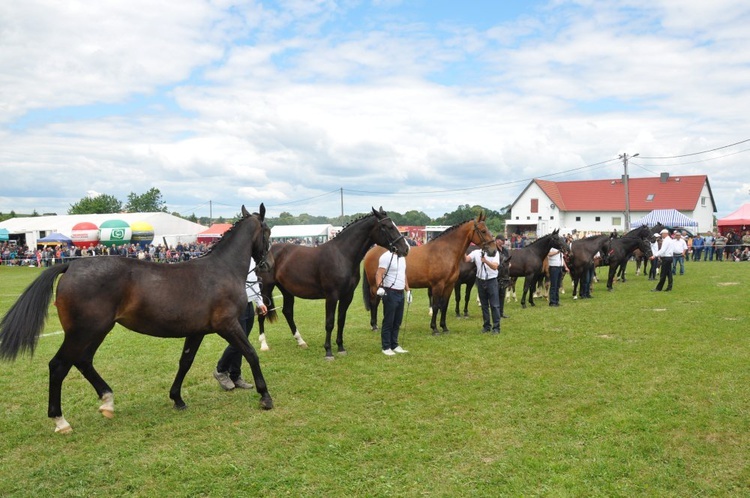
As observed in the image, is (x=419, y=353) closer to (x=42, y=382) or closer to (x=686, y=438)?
(x=686, y=438)

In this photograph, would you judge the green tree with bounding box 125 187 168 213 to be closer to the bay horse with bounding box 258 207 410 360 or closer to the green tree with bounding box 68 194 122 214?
the green tree with bounding box 68 194 122 214

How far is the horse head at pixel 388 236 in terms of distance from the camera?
848cm

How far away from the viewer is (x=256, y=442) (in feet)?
16.5

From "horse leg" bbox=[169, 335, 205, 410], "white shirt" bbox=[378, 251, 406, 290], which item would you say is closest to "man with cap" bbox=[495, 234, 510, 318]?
"white shirt" bbox=[378, 251, 406, 290]

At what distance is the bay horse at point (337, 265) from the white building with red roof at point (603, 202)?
4267 centimetres

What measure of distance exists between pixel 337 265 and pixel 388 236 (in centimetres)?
100

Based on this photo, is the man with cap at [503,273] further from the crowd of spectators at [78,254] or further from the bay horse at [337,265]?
the crowd of spectators at [78,254]

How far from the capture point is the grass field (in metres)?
4.19

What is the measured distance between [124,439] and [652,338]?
877 cm

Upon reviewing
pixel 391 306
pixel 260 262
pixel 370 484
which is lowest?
pixel 370 484

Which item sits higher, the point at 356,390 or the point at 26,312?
the point at 26,312

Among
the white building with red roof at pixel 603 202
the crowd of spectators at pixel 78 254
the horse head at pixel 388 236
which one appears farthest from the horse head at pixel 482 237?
the white building with red roof at pixel 603 202

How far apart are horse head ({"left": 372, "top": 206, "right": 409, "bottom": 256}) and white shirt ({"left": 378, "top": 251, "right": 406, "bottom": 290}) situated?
165 millimetres

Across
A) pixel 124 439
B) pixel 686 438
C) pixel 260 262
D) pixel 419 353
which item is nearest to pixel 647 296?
pixel 419 353
